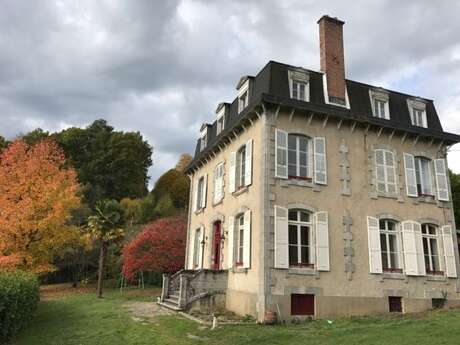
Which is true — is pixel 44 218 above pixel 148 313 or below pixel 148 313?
above

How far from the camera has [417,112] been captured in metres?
15.0

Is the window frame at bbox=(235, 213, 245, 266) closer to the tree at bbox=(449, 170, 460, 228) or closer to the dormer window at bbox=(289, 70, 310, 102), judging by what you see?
the dormer window at bbox=(289, 70, 310, 102)

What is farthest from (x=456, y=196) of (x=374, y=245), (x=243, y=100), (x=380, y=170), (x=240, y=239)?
(x=240, y=239)

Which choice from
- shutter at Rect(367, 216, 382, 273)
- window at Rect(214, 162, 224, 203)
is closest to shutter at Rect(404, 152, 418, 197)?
shutter at Rect(367, 216, 382, 273)

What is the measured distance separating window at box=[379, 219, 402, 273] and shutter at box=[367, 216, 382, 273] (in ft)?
1.57

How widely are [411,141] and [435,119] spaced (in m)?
2.16

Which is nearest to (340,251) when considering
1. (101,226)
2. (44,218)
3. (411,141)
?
(411,141)

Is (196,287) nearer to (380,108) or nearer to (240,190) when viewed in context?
(240,190)

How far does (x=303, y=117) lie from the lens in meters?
12.4

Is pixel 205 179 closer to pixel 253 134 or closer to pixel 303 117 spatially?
pixel 253 134

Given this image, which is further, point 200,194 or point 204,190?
point 200,194

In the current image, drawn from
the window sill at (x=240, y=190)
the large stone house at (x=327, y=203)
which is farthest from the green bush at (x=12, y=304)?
the window sill at (x=240, y=190)

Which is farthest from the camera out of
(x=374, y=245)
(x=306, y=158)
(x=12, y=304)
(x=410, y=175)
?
(x=410, y=175)

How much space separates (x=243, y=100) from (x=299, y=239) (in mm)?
5808
